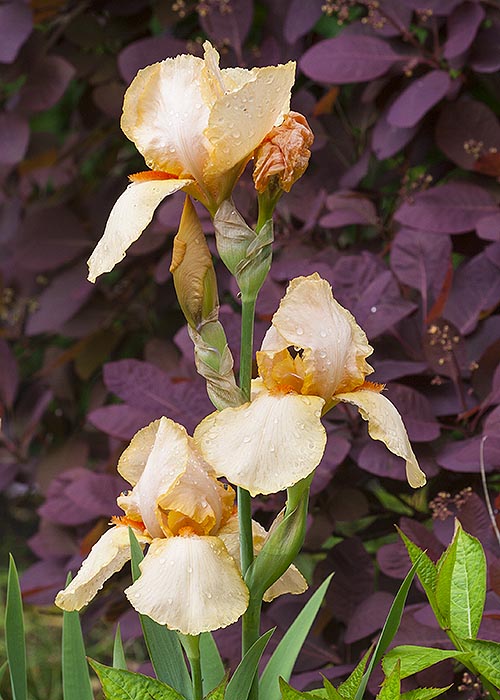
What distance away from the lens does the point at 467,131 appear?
4.12 ft

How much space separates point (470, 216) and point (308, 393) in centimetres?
63

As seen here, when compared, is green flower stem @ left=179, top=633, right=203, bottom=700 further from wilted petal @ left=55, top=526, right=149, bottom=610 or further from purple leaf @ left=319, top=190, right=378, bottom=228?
purple leaf @ left=319, top=190, right=378, bottom=228

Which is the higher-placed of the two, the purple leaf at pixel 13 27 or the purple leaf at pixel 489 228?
the purple leaf at pixel 13 27

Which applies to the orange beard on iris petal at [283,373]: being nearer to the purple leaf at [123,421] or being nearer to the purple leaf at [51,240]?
the purple leaf at [123,421]

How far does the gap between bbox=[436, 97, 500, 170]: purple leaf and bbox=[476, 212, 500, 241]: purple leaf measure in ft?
0.43

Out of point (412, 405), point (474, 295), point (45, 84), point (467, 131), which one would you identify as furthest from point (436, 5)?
point (45, 84)

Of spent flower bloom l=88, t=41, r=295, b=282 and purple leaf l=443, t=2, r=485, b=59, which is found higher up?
spent flower bloom l=88, t=41, r=295, b=282

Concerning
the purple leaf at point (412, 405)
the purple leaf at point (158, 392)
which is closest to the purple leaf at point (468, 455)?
the purple leaf at point (412, 405)

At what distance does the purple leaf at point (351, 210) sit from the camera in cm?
126

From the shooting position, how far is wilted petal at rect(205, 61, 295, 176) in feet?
1.98

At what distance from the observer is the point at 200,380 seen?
1173mm

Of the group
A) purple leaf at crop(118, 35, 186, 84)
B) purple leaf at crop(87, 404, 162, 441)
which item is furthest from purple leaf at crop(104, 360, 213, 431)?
purple leaf at crop(118, 35, 186, 84)

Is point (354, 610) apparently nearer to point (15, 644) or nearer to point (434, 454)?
point (434, 454)

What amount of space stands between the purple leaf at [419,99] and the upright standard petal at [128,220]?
64cm
